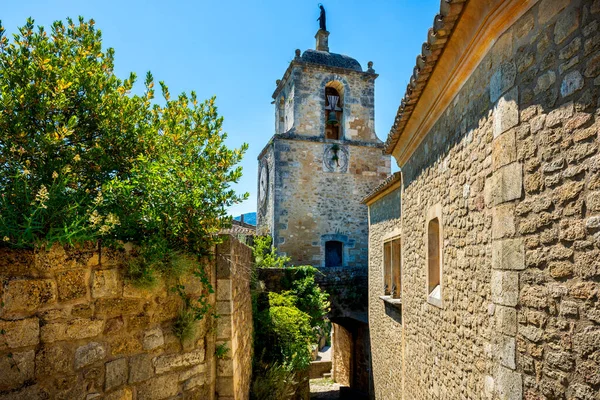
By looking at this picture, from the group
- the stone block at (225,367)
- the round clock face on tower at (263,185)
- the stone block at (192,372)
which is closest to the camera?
the stone block at (192,372)

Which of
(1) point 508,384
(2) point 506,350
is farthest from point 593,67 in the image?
(1) point 508,384

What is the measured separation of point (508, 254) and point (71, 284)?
304cm

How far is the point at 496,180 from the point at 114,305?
9.82 ft

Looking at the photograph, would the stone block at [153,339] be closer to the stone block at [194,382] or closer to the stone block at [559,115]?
the stone block at [194,382]

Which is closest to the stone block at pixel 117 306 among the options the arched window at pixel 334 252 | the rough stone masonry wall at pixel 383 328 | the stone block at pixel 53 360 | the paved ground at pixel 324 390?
the stone block at pixel 53 360

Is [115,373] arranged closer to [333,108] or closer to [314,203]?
[314,203]

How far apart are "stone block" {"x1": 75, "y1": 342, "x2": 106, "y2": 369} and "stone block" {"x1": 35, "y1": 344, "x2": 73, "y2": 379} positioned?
0.05 metres

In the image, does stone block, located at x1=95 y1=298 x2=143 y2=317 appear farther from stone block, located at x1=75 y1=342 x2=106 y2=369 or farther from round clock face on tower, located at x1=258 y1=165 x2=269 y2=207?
round clock face on tower, located at x1=258 y1=165 x2=269 y2=207

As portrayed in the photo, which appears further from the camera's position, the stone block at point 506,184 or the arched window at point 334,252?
the arched window at point 334,252

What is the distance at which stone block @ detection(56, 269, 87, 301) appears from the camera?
8.96 ft

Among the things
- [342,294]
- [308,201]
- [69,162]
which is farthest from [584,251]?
[308,201]

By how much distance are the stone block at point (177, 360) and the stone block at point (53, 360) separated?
0.71 m

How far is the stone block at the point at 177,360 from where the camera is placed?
333cm

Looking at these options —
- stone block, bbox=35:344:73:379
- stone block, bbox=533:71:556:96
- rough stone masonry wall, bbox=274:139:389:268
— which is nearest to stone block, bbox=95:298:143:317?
stone block, bbox=35:344:73:379
